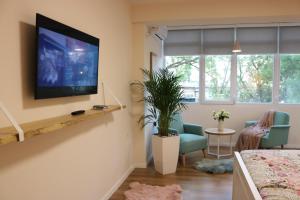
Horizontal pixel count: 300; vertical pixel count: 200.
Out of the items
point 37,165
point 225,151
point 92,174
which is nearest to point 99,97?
point 92,174

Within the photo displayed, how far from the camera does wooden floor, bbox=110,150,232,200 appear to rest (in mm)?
3529

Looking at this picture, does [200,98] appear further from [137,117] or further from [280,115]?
[137,117]

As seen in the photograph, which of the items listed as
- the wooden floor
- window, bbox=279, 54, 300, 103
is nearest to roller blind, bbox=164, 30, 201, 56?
window, bbox=279, 54, 300, 103

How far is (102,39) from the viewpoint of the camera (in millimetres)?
3191

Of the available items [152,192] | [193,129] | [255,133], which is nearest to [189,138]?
[193,129]

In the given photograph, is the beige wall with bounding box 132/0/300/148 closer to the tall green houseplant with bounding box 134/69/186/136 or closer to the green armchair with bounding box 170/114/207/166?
the tall green houseplant with bounding box 134/69/186/136

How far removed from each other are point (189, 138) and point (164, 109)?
912 millimetres

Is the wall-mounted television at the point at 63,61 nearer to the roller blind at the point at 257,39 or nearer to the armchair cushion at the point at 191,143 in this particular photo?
the armchair cushion at the point at 191,143

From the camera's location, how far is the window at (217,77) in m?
6.20

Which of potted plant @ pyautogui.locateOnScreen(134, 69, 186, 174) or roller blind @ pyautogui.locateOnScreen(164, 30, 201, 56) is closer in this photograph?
potted plant @ pyautogui.locateOnScreen(134, 69, 186, 174)

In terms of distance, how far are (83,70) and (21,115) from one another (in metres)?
0.84

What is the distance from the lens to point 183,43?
6242mm

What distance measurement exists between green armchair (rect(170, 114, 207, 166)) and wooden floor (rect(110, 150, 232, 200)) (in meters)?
0.29

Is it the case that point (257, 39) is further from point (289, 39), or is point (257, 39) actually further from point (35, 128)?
point (35, 128)
